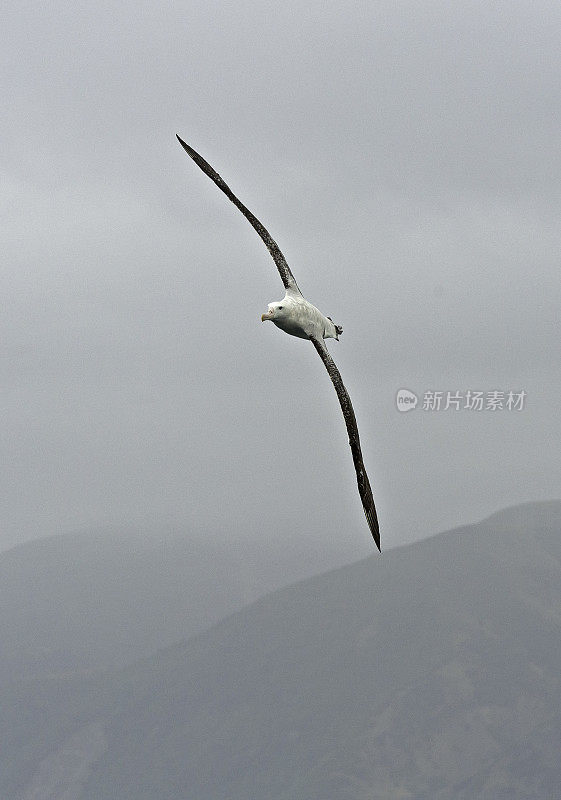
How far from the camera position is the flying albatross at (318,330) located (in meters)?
30.1

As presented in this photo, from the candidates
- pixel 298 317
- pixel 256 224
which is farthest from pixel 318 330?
pixel 256 224

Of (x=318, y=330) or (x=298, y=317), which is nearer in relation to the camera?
(x=298, y=317)

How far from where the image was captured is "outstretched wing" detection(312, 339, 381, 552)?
29250 mm

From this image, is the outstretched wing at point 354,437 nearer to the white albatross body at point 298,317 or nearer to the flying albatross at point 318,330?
the flying albatross at point 318,330

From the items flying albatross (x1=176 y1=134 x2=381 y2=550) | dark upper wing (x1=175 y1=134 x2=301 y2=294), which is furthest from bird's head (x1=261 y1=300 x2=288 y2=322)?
dark upper wing (x1=175 y1=134 x2=301 y2=294)

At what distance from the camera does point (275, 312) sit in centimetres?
3169

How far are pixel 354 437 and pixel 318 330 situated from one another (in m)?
4.87

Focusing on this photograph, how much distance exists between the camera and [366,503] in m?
29.7

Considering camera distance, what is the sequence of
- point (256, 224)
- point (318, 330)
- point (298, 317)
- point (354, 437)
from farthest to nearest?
point (256, 224), point (318, 330), point (298, 317), point (354, 437)

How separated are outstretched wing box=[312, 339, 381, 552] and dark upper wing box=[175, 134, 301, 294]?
4145 mm

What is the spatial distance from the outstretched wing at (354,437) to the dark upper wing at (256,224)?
13.6 ft

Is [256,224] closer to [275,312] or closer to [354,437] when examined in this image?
[275,312]

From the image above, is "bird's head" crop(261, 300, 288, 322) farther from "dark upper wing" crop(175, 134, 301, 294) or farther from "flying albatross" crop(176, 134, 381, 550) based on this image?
"dark upper wing" crop(175, 134, 301, 294)

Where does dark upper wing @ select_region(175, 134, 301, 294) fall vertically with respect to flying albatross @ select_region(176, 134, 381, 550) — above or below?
above
